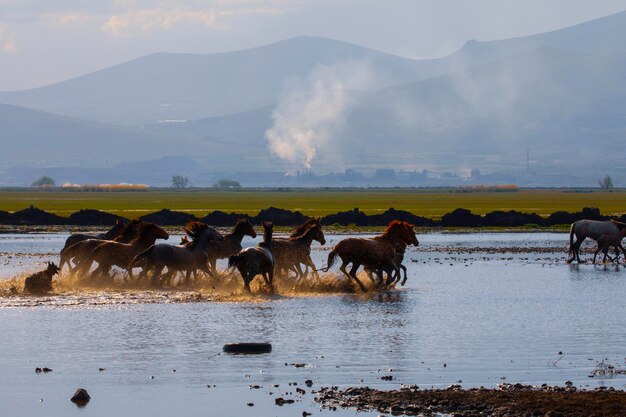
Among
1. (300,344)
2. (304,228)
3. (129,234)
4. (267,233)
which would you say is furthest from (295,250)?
(300,344)

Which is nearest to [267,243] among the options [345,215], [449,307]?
[449,307]

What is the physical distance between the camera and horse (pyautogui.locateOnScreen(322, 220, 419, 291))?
3136cm

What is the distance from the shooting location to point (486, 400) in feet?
55.0

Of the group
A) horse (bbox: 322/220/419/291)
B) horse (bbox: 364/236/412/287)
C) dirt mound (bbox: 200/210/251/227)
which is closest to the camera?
horse (bbox: 322/220/419/291)

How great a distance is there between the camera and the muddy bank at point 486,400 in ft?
53.0

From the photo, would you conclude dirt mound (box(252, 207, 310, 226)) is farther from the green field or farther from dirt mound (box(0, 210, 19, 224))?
dirt mound (box(0, 210, 19, 224))

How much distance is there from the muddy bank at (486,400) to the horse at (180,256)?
1338 cm

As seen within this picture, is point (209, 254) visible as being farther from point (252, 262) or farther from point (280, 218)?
point (280, 218)

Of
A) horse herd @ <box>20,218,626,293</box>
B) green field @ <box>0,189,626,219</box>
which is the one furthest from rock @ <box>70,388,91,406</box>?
green field @ <box>0,189,626,219</box>

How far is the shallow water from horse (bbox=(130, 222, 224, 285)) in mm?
1573

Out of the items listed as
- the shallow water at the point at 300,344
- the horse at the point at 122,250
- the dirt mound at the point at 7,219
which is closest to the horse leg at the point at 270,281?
the shallow water at the point at 300,344

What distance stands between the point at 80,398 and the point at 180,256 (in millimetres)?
13607

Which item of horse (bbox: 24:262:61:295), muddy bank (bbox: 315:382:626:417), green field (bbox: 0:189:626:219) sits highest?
green field (bbox: 0:189:626:219)

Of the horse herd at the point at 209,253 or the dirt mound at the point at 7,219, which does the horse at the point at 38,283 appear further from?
the dirt mound at the point at 7,219
